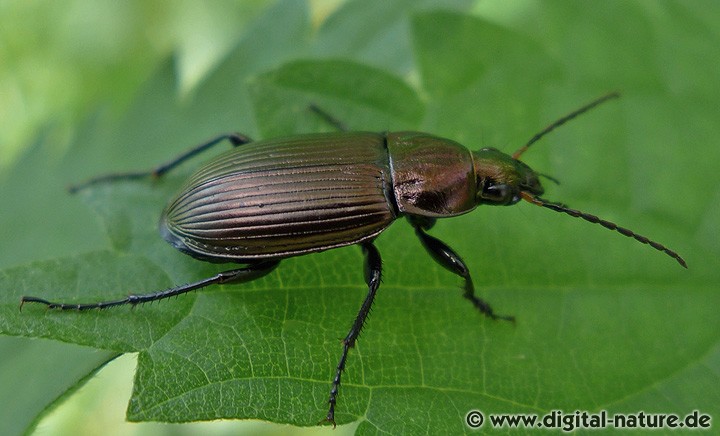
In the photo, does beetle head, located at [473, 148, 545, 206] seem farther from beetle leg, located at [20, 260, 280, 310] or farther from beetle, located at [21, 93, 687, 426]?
beetle leg, located at [20, 260, 280, 310]

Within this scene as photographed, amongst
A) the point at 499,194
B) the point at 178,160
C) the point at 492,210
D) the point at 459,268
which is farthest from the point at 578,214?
the point at 178,160

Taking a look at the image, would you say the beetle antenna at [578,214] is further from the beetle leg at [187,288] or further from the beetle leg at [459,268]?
the beetle leg at [187,288]

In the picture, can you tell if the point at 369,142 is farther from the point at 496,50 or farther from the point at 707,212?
the point at 707,212

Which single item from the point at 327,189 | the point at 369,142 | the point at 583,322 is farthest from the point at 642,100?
the point at 327,189

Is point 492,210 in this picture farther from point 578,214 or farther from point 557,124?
point 557,124

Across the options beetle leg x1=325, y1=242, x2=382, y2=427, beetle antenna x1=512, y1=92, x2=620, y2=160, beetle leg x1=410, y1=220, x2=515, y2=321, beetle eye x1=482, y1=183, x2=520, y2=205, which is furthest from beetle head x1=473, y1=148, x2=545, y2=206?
beetle leg x1=325, y1=242, x2=382, y2=427

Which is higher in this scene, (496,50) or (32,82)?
(496,50)
